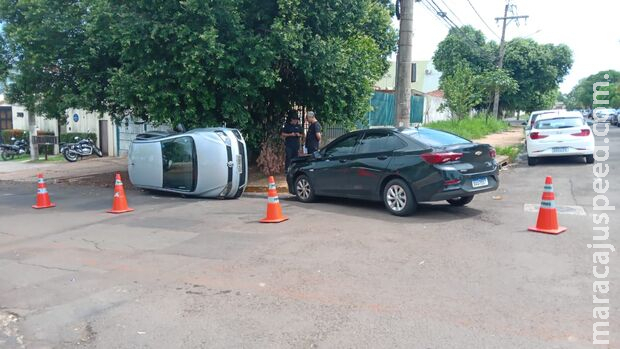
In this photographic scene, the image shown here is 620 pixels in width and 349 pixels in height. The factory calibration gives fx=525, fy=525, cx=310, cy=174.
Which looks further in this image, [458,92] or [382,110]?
[458,92]

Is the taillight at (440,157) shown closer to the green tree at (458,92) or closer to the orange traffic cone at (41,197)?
the orange traffic cone at (41,197)

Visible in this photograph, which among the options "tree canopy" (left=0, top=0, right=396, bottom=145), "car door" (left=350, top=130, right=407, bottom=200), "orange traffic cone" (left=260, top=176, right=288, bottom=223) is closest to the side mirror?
"tree canopy" (left=0, top=0, right=396, bottom=145)

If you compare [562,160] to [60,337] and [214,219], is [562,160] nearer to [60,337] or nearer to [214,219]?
[214,219]

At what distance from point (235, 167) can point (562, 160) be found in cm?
1035

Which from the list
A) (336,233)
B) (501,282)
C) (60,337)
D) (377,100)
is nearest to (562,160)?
(377,100)

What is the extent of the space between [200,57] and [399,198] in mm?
5356

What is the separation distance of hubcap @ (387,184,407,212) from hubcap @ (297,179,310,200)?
220cm

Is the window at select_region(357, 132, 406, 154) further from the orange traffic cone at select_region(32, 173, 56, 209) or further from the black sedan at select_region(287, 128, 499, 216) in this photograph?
the orange traffic cone at select_region(32, 173, 56, 209)

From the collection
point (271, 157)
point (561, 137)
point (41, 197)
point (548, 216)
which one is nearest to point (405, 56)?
point (271, 157)

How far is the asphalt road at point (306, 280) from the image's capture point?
13.9 ft

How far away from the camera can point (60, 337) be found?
4.37 m

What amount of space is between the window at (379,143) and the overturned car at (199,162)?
9.85 ft

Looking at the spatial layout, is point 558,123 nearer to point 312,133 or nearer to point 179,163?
point 312,133

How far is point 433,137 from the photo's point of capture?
8.87 m
